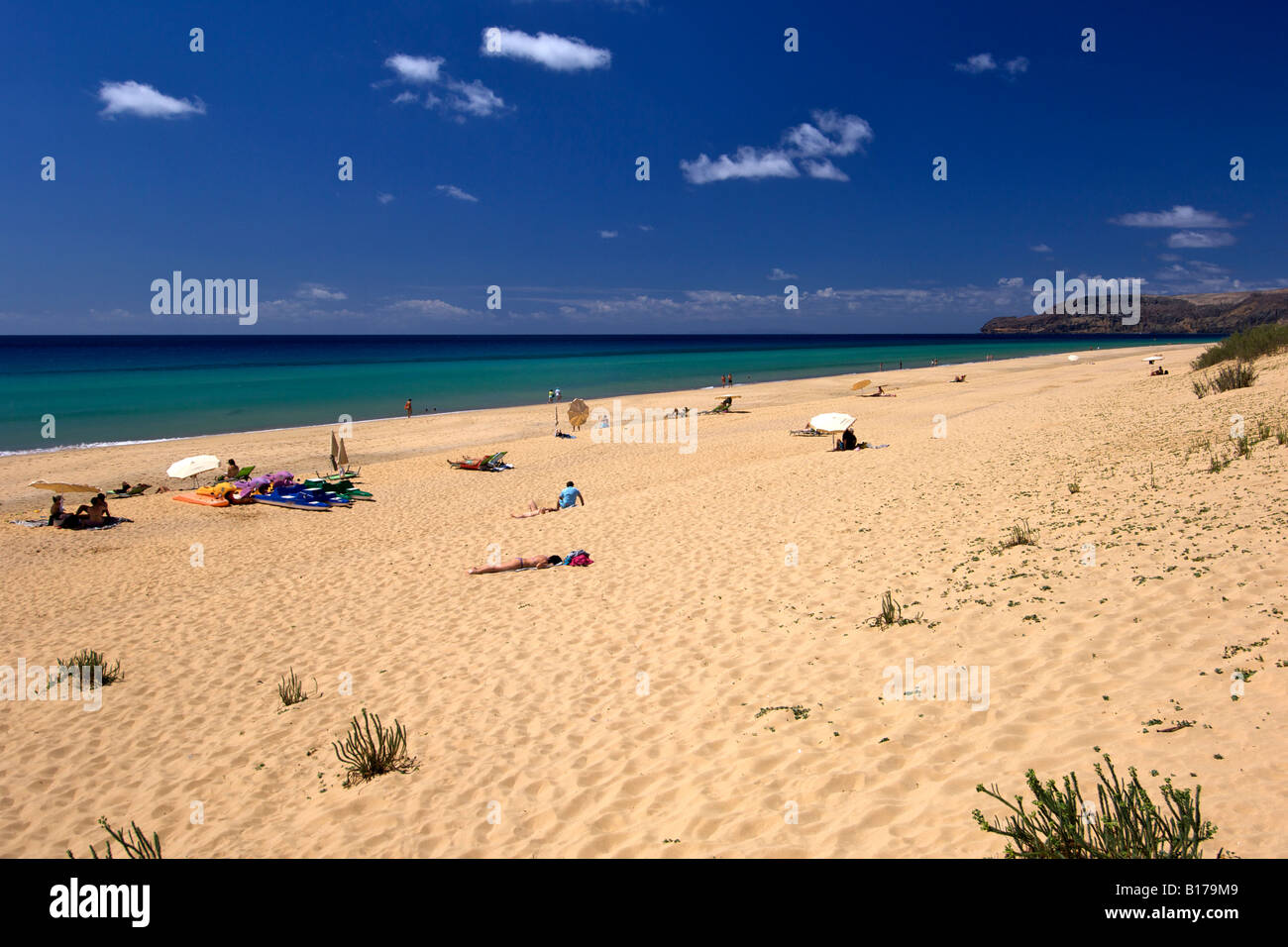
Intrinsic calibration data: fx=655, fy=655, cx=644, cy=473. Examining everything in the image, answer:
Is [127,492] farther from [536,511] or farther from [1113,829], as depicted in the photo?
[1113,829]

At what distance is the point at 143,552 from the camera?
14.4 m

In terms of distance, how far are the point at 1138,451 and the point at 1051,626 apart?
8.48 m

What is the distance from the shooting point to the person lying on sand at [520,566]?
11336 mm

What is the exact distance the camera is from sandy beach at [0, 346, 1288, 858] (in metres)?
4.59

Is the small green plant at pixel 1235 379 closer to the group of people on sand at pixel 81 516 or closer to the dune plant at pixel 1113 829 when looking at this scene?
the dune plant at pixel 1113 829

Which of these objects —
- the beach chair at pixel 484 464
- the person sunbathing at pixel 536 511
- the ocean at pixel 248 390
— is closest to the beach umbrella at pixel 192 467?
the beach chair at pixel 484 464

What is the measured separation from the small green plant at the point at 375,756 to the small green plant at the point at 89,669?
14.3ft

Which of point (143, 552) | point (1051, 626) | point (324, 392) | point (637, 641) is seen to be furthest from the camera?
point (324, 392)

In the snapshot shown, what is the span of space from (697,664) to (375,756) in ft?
10.7

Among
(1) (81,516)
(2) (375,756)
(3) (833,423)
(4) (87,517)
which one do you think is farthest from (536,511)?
(1) (81,516)

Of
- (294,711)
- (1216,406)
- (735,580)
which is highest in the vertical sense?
(1216,406)
